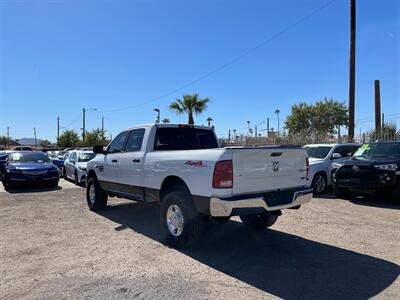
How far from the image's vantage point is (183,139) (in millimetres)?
7695

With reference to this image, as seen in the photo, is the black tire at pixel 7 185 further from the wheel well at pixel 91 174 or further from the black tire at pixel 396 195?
the black tire at pixel 396 195

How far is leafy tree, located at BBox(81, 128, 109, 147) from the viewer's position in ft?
206

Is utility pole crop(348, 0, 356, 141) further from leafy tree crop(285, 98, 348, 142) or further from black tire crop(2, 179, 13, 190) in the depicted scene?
leafy tree crop(285, 98, 348, 142)

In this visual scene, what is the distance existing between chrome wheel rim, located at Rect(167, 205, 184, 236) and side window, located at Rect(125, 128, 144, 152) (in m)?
1.79

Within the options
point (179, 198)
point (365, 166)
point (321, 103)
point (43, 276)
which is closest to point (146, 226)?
point (179, 198)

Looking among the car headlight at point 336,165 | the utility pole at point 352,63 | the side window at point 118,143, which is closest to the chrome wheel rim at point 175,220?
the side window at point 118,143

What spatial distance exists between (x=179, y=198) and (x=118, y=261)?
1303 mm

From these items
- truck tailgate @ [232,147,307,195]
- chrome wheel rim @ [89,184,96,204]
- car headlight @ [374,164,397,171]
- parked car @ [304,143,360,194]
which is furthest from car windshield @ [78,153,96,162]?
truck tailgate @ [232,147,307,195]

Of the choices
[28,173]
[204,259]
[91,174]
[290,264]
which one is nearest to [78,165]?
[28,173]

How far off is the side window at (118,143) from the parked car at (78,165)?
7.01m

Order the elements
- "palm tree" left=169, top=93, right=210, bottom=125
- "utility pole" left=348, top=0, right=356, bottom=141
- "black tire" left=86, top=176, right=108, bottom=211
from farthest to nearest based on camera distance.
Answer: "palm tree" left=169, top=93, right=210, bottom=125
"utility pole" left=348, top=0, right=356, bottom=141
"black tire" left=86, top=176, right=108, bottom=211

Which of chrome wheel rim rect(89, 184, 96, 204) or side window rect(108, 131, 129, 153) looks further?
chrome wheel rim rect(89, 184, 96, 204)

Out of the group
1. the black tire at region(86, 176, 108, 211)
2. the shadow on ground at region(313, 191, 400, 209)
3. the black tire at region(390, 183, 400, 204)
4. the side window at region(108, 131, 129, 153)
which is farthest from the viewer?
the shadow on ground at region(313, 191, 400, 209)

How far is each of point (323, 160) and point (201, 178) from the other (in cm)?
831
